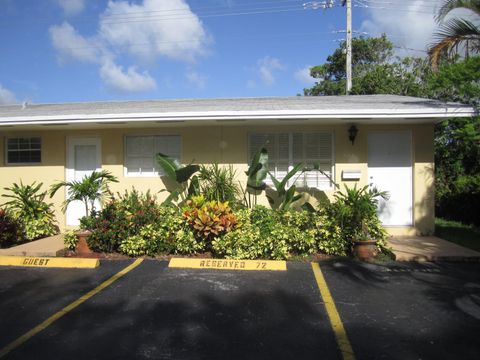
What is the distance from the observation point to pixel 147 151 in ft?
34.9

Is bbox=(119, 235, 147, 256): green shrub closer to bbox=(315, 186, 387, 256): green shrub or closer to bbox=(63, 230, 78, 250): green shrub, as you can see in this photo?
bbox=(63, 230, 78, 250): green shrub

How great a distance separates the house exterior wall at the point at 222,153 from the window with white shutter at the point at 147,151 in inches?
5.8

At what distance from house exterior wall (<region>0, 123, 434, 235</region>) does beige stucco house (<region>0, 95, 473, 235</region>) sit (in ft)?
0.08

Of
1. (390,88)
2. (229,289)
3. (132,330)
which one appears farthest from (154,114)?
(390,88)

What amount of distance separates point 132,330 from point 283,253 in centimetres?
369

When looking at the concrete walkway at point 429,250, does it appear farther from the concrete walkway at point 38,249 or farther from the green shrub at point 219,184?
the concrete walkway at point 38,249

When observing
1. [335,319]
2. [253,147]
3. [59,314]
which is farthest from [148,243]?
[335,319]

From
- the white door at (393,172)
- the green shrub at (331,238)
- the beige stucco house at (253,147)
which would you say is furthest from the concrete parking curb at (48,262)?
the white door at (393,172)

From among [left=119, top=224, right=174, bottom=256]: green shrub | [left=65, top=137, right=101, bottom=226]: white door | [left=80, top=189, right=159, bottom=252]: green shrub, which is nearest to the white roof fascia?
[left=65, top=137, right=101, bottom=226]: white door

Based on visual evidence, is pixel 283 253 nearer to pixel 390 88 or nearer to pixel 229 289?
pixel 229 289

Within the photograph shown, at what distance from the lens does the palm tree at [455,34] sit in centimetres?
783

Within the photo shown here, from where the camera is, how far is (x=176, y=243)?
8.14 metres

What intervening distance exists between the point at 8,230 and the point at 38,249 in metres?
1.06

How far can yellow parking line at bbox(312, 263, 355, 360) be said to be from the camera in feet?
13.8
